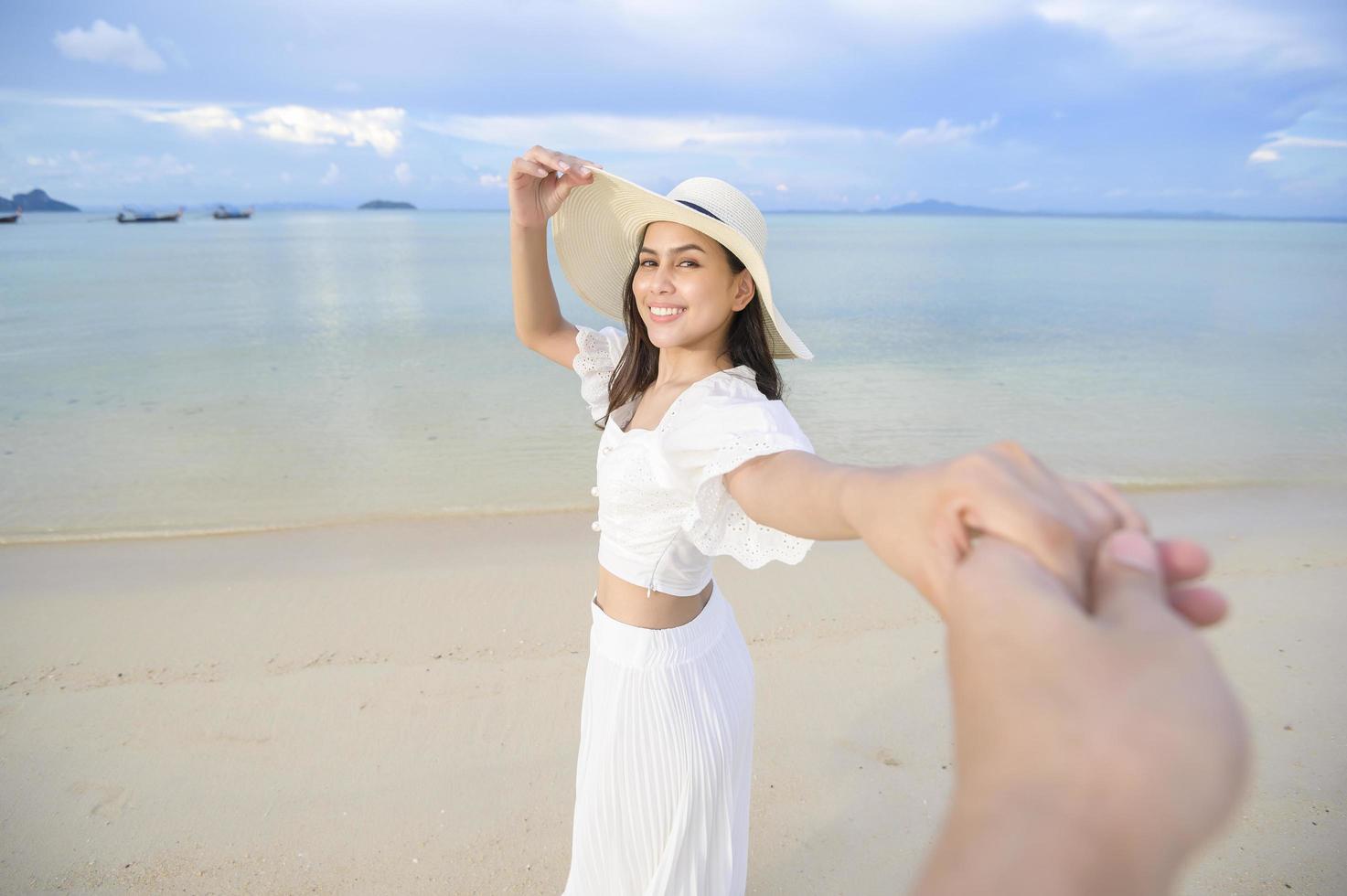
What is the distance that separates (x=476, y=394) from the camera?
10453 millimetres

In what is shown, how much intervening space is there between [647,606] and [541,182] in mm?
1287

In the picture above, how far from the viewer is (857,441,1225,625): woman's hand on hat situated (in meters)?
0.70

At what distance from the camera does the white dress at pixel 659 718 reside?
194 cm

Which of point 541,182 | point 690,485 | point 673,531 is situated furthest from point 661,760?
point 541,182

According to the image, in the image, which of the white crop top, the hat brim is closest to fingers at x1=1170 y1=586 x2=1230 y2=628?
the white crop top

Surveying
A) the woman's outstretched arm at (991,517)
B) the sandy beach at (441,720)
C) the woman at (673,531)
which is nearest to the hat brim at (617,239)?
the woman at (673,531)

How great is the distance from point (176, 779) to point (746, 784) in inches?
96.9

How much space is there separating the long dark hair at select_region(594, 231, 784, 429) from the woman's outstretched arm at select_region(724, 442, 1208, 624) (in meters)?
1.14

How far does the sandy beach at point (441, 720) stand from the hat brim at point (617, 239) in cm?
190

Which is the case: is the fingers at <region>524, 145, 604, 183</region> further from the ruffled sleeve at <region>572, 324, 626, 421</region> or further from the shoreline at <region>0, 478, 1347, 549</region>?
the shoreline at <region>0, 478, 1347, 549</region>

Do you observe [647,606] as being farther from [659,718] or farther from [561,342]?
[561,342]

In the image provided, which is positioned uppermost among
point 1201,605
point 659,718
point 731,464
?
point 1201,605

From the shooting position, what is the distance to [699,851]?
2100 millimetres

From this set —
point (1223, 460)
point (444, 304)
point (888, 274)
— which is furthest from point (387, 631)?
point (888, 274)
